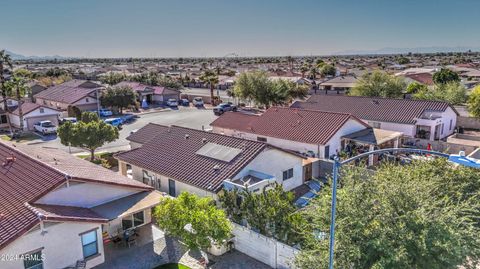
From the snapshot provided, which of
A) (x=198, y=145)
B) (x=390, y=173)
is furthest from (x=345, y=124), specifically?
(x=390, y=173)

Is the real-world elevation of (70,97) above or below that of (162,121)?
above

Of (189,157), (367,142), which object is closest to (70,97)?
(189,157)

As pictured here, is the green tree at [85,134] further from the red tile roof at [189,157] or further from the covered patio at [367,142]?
the covered patio at [367,142]

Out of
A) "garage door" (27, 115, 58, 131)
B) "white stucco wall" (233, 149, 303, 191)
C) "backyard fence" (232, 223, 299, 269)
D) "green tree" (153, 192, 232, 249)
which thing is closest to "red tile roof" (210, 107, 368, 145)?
"white stucco wall" (233, 149, 303, 191)

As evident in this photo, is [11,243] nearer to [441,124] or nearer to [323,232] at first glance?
[323,232]

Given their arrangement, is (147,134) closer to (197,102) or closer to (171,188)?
(171,188)

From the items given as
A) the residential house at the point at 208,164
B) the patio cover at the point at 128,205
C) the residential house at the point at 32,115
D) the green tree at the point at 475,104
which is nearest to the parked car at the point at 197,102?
the residential house at the point at 32,115
